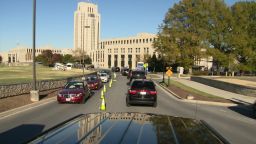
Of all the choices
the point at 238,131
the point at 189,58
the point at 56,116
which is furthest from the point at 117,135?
the point at 189,58

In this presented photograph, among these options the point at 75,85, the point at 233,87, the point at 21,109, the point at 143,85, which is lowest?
the point at 21,109

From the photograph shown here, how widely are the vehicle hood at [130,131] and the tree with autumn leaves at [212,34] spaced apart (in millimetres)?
77426

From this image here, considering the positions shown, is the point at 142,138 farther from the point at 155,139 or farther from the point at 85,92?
the point at 85,92

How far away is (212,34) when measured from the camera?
82.8 meters

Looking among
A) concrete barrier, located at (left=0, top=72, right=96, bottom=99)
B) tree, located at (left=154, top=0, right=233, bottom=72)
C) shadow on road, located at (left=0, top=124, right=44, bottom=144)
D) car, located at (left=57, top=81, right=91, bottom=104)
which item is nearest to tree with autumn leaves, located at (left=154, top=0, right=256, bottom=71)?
tree, located at (left=154, top=0, right=233, bottom=72)

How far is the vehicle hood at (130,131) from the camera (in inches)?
144

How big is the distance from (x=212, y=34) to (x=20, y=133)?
74226 millimetres

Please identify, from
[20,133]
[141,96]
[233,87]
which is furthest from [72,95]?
[233,87]

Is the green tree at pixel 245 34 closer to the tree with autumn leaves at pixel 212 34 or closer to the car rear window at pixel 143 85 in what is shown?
the tree with autumn leaves at pixel 212 34

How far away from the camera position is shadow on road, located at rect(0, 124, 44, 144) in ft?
37.5

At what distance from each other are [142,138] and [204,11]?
83716mm

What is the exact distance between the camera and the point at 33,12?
25.2m

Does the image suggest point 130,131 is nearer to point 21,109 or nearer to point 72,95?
point 21,109

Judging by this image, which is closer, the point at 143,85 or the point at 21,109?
the point at 21,109
